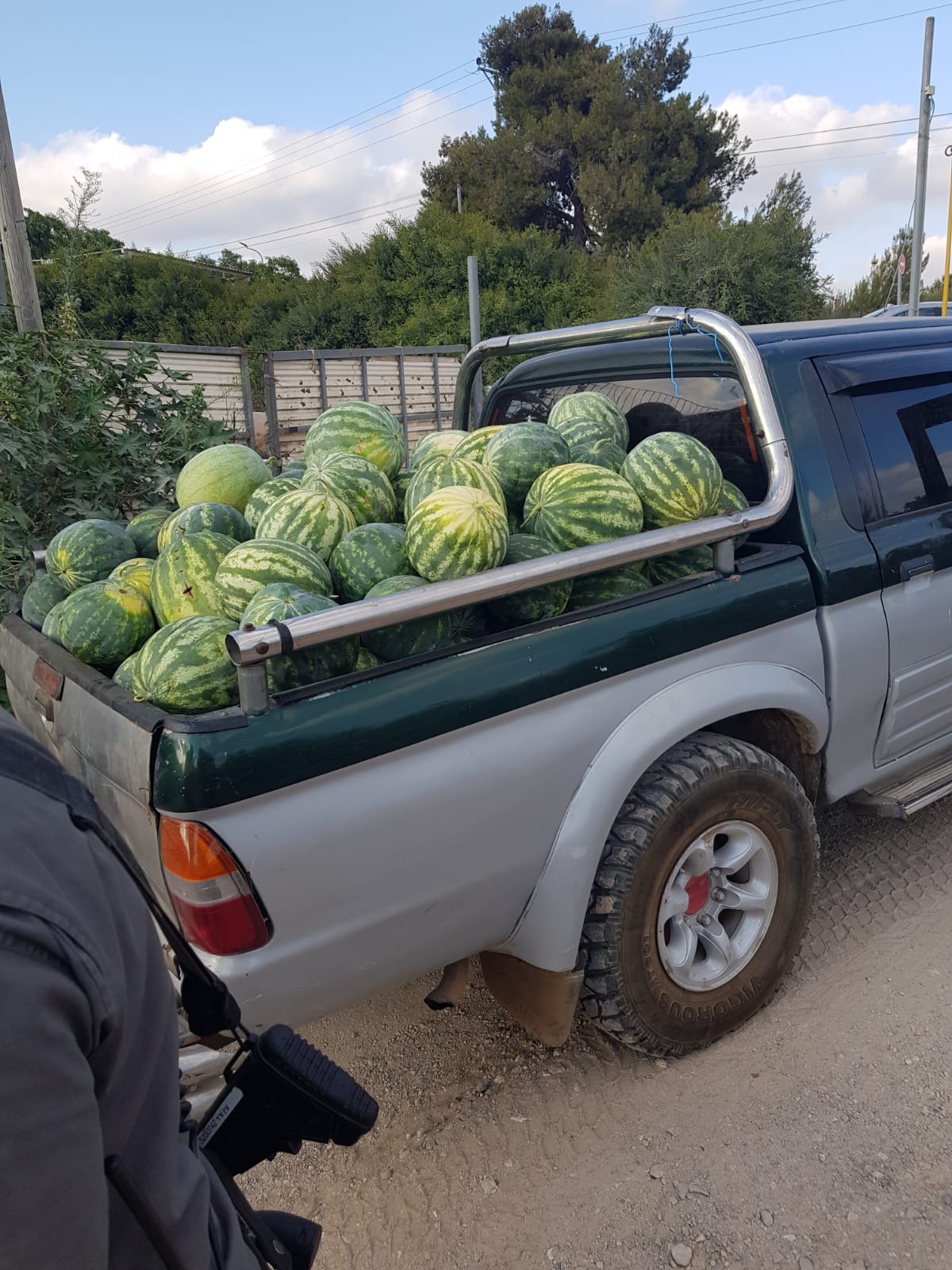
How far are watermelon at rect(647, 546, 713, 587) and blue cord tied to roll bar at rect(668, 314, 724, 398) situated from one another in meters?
0.81

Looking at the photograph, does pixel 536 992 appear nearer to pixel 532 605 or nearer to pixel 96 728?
pixel 532 605

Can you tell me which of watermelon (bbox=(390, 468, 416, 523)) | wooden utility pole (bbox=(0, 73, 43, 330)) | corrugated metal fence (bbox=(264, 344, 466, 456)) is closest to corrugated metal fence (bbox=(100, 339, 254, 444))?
corrugated metal fence (bbox=(264, 344, 466, 456))

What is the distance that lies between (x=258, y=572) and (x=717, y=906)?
1.83m

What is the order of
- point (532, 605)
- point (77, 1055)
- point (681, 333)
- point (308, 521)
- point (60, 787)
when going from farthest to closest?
point (681, 333) < point (308, 521) < point (532, 605) < point (60, 787) < point (77, 1055)

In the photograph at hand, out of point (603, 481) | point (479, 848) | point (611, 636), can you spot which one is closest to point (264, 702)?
point (479, 848)

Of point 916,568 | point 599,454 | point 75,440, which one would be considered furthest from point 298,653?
point 75,440

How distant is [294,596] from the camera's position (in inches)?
94.4

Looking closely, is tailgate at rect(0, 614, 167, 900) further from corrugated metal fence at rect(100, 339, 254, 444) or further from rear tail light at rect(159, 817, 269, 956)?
corrugated metal fence at rect(100, 339, 254, 444)

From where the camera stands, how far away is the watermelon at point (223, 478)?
3.51m

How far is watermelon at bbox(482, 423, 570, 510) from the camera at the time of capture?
127 inches

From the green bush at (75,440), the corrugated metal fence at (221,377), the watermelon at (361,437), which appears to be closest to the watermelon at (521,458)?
the watermelon at (361,437)

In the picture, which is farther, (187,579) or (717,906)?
(717,906)

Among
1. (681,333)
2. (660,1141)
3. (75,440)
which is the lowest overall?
(660,1141)

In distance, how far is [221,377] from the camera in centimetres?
993
